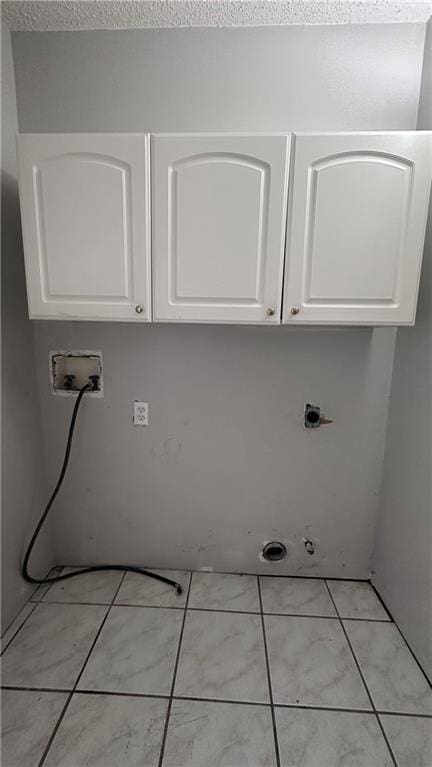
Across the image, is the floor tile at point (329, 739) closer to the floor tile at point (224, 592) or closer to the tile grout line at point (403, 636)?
the tile grout line at point (403, 636)

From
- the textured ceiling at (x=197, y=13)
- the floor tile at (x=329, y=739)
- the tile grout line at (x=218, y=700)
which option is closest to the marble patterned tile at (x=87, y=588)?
the tile grout line at (x=218, y=700)

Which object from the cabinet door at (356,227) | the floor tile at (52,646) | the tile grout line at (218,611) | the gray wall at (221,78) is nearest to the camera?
the cabinet door at (356,227)

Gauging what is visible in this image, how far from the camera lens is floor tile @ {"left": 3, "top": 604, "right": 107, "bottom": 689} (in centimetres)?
115

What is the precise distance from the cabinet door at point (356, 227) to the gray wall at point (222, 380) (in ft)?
1.02

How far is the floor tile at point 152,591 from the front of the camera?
1.46 m

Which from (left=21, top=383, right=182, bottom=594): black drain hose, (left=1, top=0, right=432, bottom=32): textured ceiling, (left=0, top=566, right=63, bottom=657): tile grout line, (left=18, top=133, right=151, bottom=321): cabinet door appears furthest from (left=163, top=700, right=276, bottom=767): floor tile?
(left=1, top=0, right=432, bottom=32): textured ceiling

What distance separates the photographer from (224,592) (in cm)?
152

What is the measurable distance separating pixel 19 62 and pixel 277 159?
118 cm

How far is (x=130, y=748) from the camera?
965mm

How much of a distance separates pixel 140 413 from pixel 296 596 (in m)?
1.12

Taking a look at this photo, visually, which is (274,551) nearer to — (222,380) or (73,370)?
(222,380)

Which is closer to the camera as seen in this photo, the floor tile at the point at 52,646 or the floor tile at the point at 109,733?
the floor tile at the point at 109,733

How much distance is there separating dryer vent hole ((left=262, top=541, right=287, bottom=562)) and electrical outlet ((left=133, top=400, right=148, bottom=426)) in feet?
2.80

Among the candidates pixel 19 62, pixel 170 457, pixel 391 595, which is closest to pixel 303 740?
pixel 391 595
